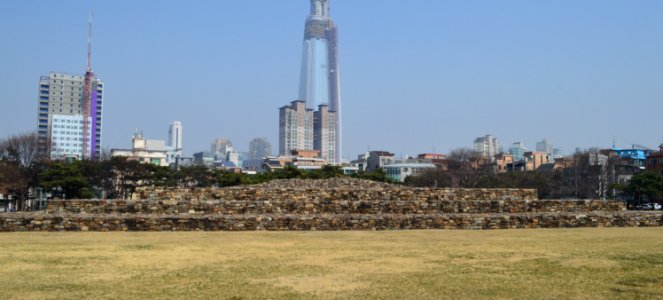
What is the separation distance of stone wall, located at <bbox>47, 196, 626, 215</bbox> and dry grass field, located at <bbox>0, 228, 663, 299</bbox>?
907 centimetres

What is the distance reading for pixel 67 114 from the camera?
192m

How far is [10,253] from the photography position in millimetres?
13367

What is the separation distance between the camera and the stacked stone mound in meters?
21.8

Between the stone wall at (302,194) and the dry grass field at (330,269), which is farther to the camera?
the stone wall at (302,194)

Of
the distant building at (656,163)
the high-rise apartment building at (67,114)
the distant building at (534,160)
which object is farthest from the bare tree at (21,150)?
the high-rise apartment building at (67,114)

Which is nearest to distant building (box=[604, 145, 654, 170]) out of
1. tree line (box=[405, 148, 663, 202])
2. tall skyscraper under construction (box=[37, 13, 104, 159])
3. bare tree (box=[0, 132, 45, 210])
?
tree line (box=[405, 148, 663, 202])

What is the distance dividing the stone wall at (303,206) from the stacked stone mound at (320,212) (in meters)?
0.04

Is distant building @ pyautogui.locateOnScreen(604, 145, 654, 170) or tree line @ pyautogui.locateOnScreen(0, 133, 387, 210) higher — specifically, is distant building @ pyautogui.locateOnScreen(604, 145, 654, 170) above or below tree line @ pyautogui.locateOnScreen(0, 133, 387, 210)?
above

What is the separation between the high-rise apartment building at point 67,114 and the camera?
584ft

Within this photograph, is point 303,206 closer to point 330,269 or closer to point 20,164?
point 330,269

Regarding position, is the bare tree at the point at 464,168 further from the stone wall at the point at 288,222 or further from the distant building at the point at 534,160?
the stone wall at the point at 288,222

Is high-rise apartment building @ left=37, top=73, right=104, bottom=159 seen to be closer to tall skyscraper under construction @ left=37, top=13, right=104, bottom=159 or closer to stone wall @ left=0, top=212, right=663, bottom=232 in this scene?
tall skyscraper under construction @ left=37, top=13, right=104, bottom=159

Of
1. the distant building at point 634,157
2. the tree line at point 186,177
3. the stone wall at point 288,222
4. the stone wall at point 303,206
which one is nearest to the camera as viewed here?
the stone wall at point 288,222

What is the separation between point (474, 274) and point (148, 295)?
5729 mm
